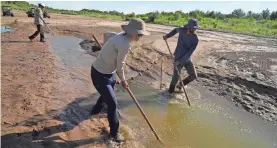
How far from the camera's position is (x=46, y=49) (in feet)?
36.6

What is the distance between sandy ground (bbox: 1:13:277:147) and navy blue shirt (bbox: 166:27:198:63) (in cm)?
139

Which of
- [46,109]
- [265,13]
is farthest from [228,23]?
[46,109]

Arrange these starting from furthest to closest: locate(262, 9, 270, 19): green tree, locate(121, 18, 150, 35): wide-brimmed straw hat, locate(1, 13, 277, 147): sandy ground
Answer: locate(262, 9, 270, 19): green tree → locate(1, 13, 277, 147): sandy ground → locate(121, 18, 150, 35): wide-brimmed straw hat

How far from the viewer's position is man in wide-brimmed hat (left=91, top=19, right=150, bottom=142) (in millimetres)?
4027

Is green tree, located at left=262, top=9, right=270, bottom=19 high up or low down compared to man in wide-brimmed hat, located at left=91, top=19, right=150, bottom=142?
up

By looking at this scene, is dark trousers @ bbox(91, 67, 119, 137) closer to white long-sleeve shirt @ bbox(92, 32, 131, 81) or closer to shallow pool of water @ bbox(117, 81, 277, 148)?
white long-sleeve shirt @ bbox(92, 32, 131, 81)

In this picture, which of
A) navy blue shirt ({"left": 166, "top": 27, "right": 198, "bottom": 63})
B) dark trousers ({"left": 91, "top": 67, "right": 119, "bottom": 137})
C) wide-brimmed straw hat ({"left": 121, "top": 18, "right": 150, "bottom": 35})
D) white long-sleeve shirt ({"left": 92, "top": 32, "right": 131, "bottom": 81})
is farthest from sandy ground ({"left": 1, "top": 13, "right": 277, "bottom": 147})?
wide-brimmed straw hat ({"left": 121, "top": 18, "right": 150, "bottom": 35})

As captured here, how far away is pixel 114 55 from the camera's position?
166 inches

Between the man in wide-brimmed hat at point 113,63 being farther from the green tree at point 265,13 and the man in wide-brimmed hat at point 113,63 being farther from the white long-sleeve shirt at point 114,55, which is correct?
the green tree at point 265,13

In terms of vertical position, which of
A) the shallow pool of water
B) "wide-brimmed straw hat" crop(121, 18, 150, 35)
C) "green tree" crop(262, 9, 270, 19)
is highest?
"green tree" crop(262, 9, 270, 19)

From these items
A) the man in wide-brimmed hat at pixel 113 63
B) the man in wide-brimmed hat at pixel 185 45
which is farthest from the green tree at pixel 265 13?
the man in wide-brimmed hat at pixel 113 63

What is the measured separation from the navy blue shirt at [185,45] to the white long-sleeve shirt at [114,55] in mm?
2776

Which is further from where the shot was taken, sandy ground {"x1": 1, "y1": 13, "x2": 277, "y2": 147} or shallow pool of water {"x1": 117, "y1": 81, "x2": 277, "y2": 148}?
shallow pool of water {"x1": 117, "y1": 81, "x2": 277, "y2": 148}

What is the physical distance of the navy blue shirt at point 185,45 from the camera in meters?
6.74
